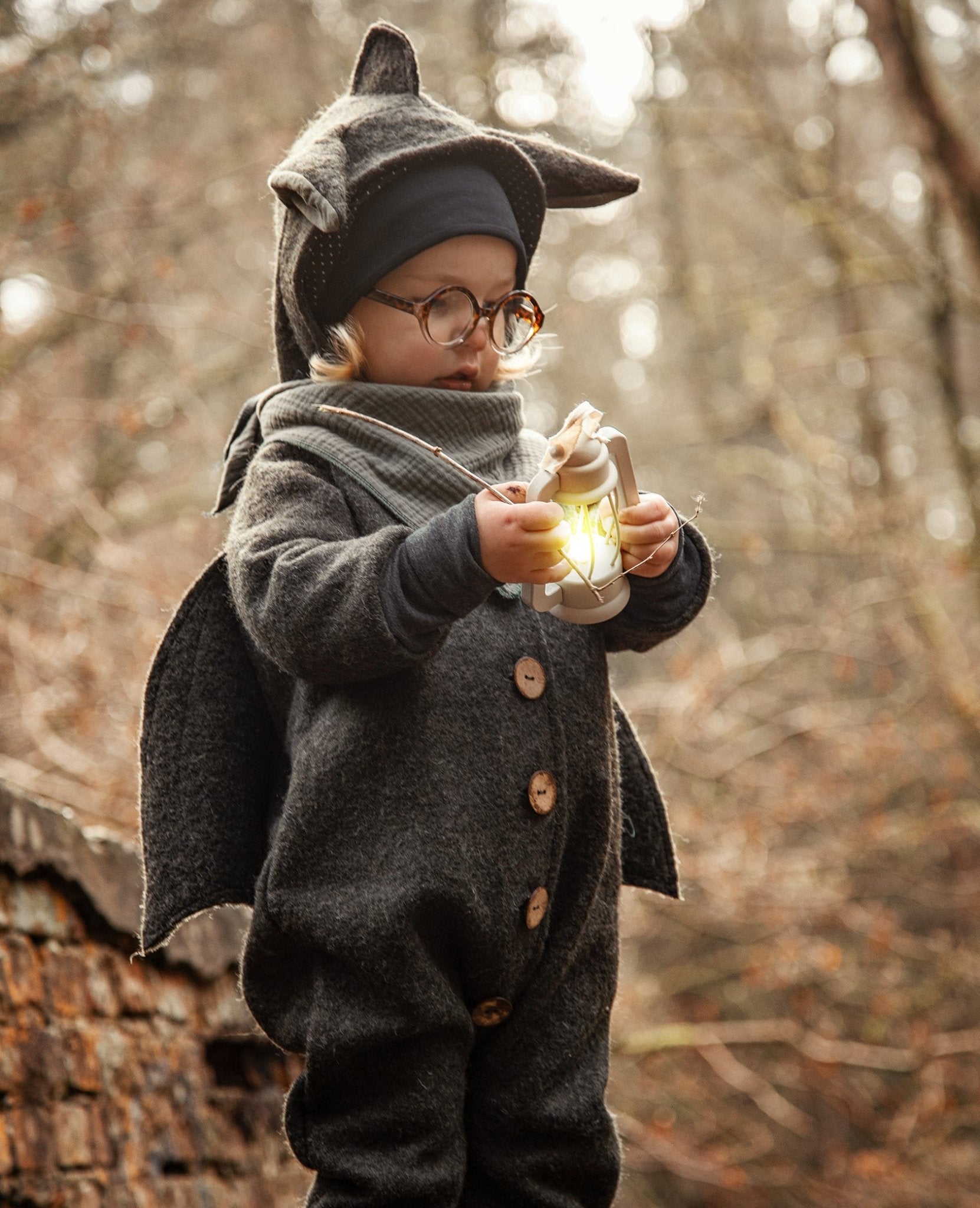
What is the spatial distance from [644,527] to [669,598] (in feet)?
0.58

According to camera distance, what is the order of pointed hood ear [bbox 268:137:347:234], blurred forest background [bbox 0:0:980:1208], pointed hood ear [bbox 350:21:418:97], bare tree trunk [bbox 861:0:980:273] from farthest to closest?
blurred forest background [bbox 0:0:980:1208] < bare tree trunk [bbox 861:0:980:273] < pointed hood ear [bbox 350:21:418:97] < pointed hood ear [bbox 268:137:347:234]

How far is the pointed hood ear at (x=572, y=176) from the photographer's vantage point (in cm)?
188

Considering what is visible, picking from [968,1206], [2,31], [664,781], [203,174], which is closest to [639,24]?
[203,174]

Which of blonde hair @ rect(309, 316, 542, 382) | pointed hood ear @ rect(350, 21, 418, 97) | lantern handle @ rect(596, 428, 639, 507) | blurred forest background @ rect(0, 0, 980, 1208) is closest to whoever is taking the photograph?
lantern handle @ rect(596, 428, 639, 507)

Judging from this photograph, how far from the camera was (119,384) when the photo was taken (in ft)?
26.3

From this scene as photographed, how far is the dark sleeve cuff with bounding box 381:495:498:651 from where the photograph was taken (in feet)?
4.67

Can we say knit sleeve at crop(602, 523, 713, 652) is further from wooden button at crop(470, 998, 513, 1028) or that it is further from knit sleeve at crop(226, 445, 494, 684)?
wooden button at crop(470, 998, 513, 1028)

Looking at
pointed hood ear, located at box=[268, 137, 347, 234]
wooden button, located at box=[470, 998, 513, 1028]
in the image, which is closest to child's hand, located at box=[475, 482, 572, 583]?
pointed hood ear, located at box=[268, 137, 347, 234]

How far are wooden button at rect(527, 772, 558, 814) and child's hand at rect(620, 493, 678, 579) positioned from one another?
29cm

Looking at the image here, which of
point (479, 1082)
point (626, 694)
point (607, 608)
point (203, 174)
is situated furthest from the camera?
point (203, 174)

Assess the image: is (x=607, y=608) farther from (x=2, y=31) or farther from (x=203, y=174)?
(x=203, y=174)

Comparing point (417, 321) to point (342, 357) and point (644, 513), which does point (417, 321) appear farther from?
point (644, 513)

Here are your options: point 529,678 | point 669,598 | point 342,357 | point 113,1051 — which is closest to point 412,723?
point 529,678

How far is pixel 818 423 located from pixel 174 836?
8.06m
